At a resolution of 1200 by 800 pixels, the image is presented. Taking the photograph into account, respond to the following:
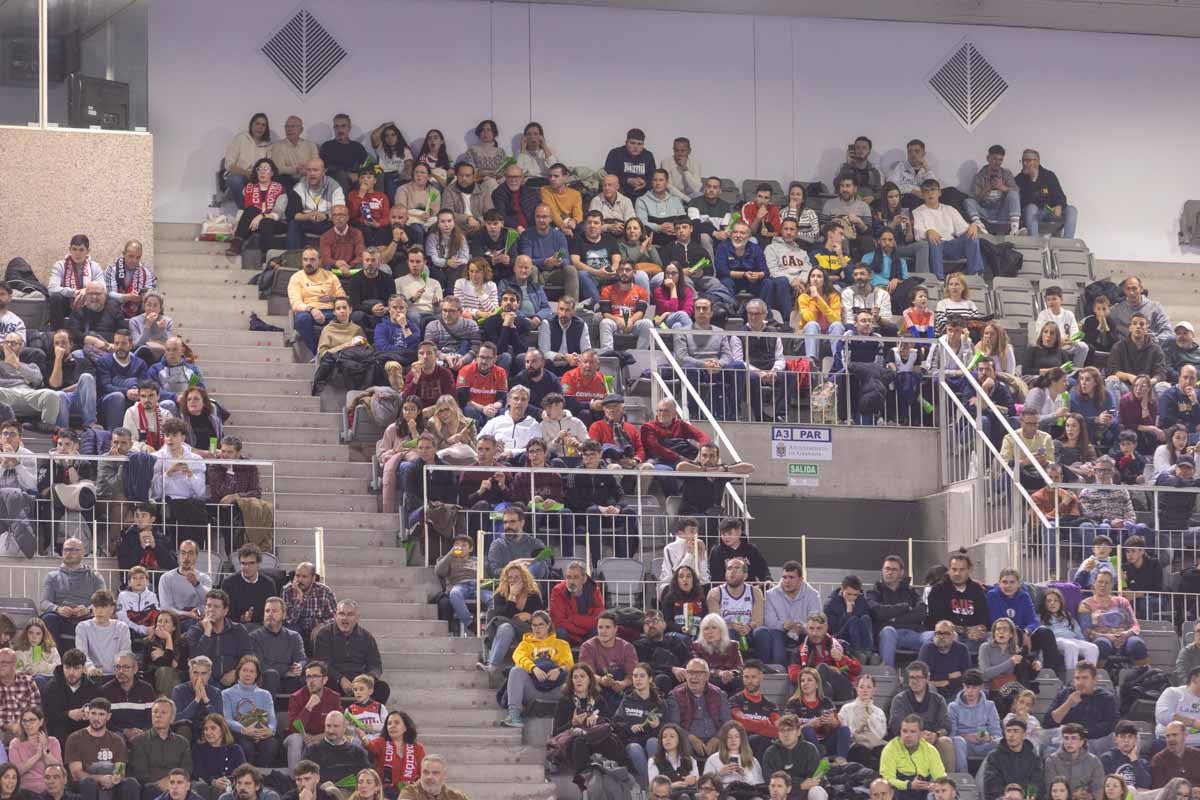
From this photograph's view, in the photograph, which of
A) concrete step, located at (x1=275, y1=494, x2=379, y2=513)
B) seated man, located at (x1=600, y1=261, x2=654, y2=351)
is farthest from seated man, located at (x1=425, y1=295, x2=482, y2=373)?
concrete step, located at (x1=275, y1=494, x2=379, y2=513)

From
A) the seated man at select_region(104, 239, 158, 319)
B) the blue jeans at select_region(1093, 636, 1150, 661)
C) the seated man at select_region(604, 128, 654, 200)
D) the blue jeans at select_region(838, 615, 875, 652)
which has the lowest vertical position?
the blue jeans at select_region(1093, 636, 1150, 661)

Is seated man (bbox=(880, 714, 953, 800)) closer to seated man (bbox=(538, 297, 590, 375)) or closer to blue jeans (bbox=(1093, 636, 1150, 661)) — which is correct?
blue jeans (bbox=(1093, 636, 1150, 661))

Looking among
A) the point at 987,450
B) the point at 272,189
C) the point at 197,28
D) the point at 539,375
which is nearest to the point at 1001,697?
the point at 987,450

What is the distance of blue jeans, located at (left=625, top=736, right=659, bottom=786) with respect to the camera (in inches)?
689

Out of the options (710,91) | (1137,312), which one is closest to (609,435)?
(1137,312)

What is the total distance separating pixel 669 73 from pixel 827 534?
270 inches

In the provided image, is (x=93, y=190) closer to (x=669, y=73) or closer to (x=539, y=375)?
(x=539, y=375)

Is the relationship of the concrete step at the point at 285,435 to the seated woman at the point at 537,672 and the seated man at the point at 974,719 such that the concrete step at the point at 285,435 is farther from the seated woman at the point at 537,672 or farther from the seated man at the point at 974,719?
the seated man at the point at 974,719

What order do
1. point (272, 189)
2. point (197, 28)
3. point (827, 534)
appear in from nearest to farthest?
point (827, 534) < point (272, 189) < point (197, 28)

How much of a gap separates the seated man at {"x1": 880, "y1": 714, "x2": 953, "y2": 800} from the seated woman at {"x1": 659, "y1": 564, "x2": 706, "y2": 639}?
6.15 feet

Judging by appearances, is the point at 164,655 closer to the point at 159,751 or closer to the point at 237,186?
the point at 159,751

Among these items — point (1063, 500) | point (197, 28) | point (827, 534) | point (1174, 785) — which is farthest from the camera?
point (197, 28)

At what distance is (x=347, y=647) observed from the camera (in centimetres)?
1809

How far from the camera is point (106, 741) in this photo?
16594 mm
